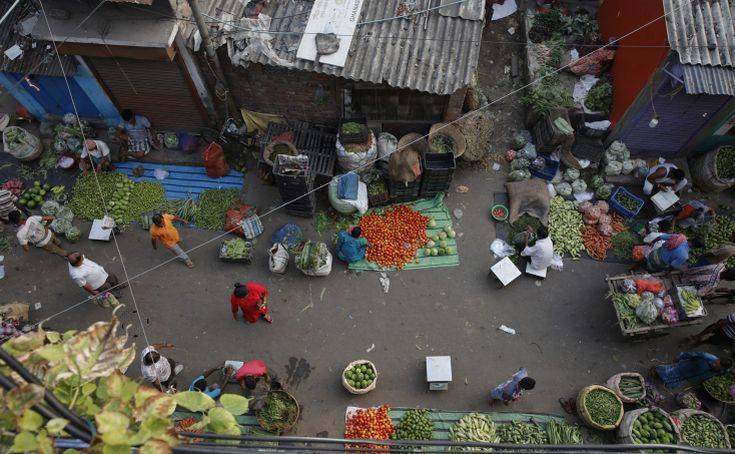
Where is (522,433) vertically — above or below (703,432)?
below

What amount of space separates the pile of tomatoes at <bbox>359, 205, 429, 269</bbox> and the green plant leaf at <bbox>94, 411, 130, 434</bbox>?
26.2 ft

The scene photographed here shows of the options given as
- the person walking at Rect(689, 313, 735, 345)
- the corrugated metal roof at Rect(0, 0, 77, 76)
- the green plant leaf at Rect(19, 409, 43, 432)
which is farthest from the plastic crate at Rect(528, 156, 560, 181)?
the corrugated metal roof at Rect(0, 0, 77, 76)

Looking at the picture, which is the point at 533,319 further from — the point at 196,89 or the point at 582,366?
the point at 196,89

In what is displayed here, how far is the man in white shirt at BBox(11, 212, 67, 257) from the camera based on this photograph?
9.49m

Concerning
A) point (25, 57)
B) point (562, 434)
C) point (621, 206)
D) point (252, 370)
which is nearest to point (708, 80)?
point (621, 206)

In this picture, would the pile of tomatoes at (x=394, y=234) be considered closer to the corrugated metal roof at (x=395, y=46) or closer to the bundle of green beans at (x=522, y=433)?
the corrugated metal roof at (x=395, y=46)

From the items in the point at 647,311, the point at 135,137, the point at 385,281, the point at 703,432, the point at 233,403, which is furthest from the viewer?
the point at 135,137

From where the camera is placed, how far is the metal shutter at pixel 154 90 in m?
10.0

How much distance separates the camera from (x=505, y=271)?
9992 millimetres

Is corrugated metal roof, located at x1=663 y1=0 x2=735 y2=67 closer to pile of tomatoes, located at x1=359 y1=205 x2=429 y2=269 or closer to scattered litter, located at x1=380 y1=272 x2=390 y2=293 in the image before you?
pile of tomatoes, located at x1=359 y1=205 x2=429 y2=269

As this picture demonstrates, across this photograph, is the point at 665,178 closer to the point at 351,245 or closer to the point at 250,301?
the point at 351,245

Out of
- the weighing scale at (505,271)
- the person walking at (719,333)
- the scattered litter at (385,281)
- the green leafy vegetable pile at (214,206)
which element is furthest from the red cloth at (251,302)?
the person walking at (719,333)

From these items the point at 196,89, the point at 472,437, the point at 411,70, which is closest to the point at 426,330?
the point at 472,437

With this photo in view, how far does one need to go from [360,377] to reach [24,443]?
690 centimetres
